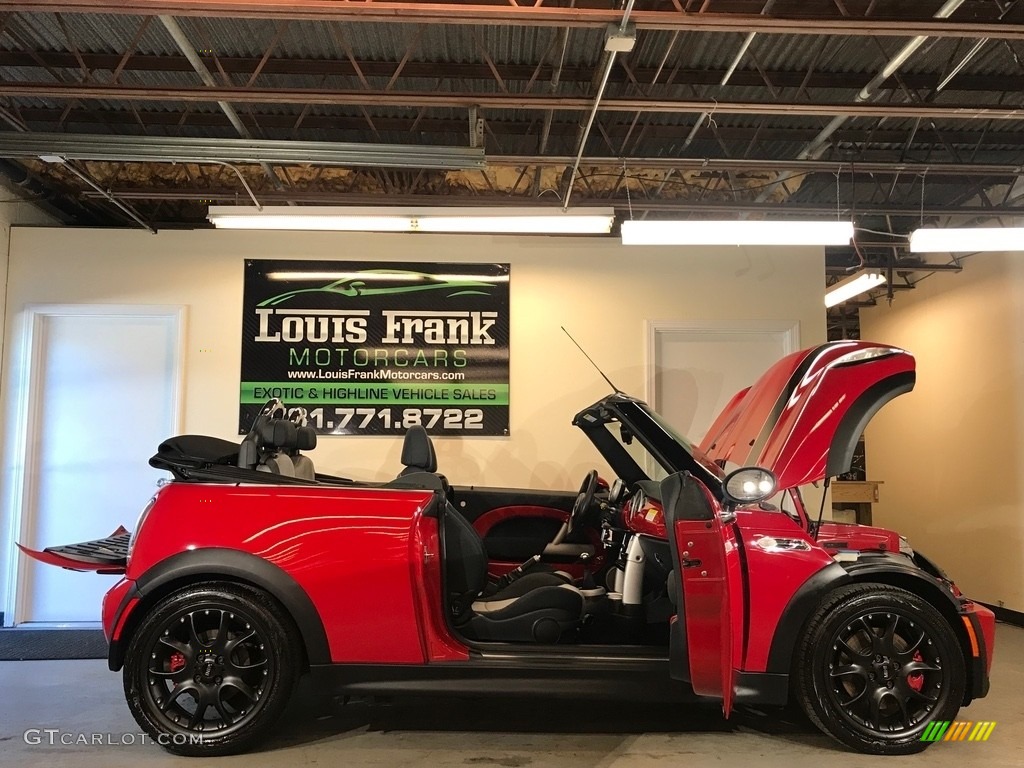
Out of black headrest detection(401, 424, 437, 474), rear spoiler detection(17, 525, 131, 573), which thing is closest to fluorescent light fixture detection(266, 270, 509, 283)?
black headrest detection(401, 424, 437, 474)

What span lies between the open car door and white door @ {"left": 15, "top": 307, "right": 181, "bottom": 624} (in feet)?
15.6

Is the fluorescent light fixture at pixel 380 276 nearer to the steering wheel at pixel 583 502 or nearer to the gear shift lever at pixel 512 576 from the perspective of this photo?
the steering wheel at pixel 583 502

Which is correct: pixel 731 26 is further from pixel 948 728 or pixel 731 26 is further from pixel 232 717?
pixel 232 717

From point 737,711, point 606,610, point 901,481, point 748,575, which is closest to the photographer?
point 748,575

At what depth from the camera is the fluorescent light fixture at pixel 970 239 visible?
494cm

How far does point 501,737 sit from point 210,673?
1.32m

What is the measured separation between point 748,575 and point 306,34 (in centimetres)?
421

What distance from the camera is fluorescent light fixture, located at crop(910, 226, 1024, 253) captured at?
4.94 m

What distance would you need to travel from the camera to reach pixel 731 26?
3.60 metres

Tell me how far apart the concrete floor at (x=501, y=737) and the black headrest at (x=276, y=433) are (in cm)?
137

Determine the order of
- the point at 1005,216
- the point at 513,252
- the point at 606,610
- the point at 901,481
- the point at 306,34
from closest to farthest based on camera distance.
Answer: the point at 606,610, the point at 306,34, the point at 513,252, the point at 1005,216, the point at 901,481

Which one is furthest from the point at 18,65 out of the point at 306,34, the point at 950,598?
the point at 950,598

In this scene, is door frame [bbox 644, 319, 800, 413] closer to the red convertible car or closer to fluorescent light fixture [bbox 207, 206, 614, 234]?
fluorescent light fixture [bbox 207, 206, 614, 234]

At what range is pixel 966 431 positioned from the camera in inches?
272
